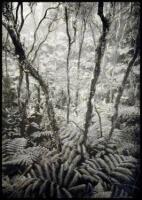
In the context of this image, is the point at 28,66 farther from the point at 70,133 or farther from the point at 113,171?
the point at 113,171

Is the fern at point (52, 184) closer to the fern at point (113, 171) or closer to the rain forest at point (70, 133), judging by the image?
the rain forest at point (70, 133)

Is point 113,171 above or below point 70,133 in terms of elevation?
below

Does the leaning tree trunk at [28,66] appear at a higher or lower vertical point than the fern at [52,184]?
higher

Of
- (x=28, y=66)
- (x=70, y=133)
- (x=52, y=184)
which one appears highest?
(x=28, y=66)

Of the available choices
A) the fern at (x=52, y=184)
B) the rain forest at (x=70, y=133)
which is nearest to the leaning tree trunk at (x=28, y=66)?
the rain forest at (x=70, y=133)

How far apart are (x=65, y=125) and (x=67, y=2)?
6.17 ft

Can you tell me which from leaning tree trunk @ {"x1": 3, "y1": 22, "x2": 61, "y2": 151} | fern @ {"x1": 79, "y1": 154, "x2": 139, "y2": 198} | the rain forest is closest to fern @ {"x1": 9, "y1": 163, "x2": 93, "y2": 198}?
the rain forest

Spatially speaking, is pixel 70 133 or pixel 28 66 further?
pixel 70 133

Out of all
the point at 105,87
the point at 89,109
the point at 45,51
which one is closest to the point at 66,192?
the point at 89,109

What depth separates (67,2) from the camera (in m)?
3.29

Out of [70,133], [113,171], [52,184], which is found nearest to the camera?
[52,184]

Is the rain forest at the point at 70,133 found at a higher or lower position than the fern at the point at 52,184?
higher

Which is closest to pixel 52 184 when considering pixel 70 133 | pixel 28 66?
pixel 70 133

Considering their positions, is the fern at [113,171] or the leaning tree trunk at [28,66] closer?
the fern at [113,171]
